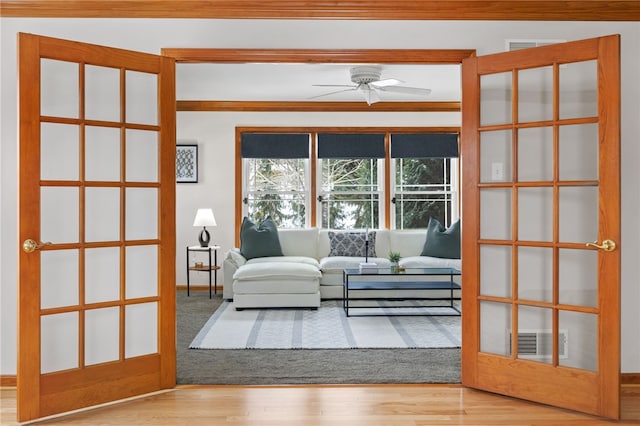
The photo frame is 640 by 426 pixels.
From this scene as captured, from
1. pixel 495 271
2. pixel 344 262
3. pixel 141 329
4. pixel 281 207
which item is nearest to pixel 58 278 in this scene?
pixel 141 329

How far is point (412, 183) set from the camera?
26.3 ft

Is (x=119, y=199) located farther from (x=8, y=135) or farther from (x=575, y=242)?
(x=575, y=242)

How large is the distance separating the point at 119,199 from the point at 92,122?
1.52ft

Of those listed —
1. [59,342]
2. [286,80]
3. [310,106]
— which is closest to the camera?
[59,342]

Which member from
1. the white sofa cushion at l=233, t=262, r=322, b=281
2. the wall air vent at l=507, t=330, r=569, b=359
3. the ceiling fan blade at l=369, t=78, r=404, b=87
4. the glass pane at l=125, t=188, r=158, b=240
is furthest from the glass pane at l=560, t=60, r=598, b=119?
the white sofa cushion at l=233, t=262, r=322, b=281

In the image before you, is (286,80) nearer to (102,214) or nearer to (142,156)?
(142,156)

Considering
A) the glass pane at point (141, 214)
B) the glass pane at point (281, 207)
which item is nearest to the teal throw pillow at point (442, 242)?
the glass pane at point (281, 207)

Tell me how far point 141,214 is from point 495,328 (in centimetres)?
226

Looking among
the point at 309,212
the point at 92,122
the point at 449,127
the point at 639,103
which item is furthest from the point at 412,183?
the point at 92,122

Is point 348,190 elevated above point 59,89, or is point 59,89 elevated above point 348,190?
point 59,89

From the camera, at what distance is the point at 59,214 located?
3174mm

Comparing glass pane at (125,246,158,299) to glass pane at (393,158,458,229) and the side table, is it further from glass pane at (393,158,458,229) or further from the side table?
glass pane at (393,158,458,229)

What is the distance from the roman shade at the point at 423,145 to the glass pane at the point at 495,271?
4.56 metres

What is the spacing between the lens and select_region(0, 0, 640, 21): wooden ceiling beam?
3.54 m
